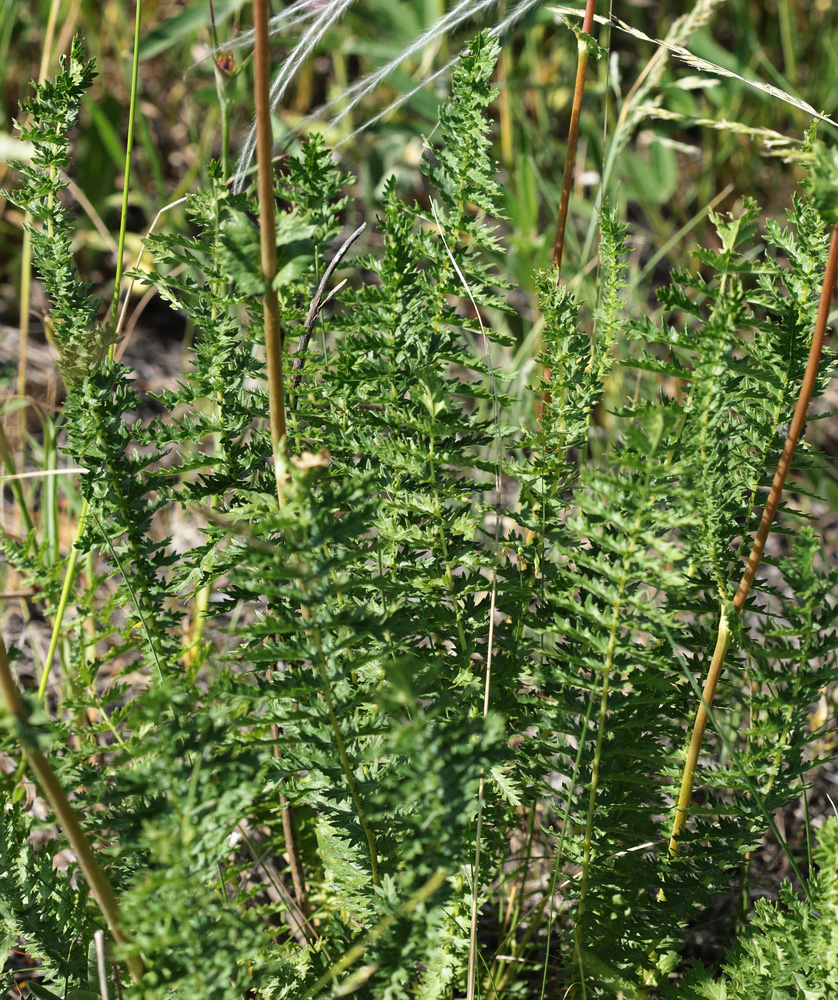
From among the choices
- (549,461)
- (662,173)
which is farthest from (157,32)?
(549,461)

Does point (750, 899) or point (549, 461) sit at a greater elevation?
point (549, 461)

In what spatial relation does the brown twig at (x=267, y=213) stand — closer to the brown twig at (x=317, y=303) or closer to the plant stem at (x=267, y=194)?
the plant stem at (x=267, y=194)

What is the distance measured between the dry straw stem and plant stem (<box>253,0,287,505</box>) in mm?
479

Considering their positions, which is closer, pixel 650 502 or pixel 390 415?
pixel 650 502

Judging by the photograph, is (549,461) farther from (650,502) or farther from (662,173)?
(662,173)

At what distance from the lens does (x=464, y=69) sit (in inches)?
43.1

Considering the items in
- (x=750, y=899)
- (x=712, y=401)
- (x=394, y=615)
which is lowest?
(x=750, y=899)

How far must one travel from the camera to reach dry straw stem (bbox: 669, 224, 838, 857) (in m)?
0.95

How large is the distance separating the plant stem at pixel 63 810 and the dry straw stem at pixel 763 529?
57 centimetres

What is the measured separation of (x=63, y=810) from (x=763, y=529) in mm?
693

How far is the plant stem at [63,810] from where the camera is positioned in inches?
29.8

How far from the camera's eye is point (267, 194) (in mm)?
817

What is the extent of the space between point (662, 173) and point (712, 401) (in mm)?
2206

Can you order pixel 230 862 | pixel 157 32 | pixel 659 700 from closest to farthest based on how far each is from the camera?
pixel 659 700, pixel 230 862, pixel 157 32
